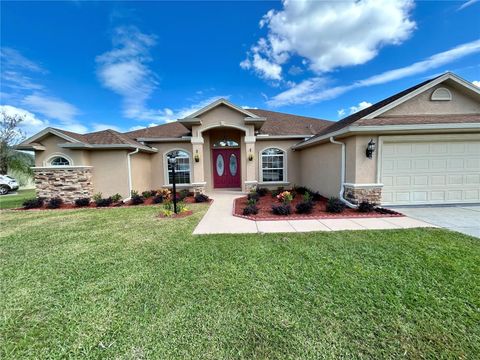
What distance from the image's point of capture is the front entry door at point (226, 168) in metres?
11.7

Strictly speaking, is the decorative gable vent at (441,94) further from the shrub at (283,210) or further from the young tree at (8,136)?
the young tree at (8,136)

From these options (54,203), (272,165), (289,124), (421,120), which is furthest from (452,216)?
(54,203)

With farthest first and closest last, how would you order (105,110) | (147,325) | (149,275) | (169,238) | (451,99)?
(105,110) → (451,99) → (169,238) → (149,275) → (147,325)

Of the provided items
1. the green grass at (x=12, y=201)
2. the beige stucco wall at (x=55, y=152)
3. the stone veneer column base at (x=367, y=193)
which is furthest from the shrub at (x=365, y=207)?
the green grass at (x=12, y=201)

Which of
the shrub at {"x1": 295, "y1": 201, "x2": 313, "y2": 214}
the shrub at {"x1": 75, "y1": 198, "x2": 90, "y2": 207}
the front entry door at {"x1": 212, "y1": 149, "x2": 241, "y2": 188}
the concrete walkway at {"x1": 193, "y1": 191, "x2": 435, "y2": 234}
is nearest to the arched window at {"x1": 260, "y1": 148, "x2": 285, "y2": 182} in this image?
the front entry door at {"x1": 212, "y1": 149, "x2": 241, "y2": 188}

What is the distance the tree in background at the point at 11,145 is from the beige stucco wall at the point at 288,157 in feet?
77.0

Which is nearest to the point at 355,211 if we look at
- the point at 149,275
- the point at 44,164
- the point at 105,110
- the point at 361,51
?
the point at 149,275

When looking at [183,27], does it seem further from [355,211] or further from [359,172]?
[355,211]

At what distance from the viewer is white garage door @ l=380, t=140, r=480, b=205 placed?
22.1 ft

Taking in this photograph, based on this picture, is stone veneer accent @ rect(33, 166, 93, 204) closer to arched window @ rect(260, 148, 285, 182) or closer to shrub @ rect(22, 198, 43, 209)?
shrub @ rect(22, 198, 43, 209)

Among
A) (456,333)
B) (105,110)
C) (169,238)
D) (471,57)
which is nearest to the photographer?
(456,333)

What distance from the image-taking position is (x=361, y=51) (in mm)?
11188

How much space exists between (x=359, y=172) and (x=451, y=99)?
4.60 m

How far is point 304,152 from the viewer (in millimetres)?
11016
